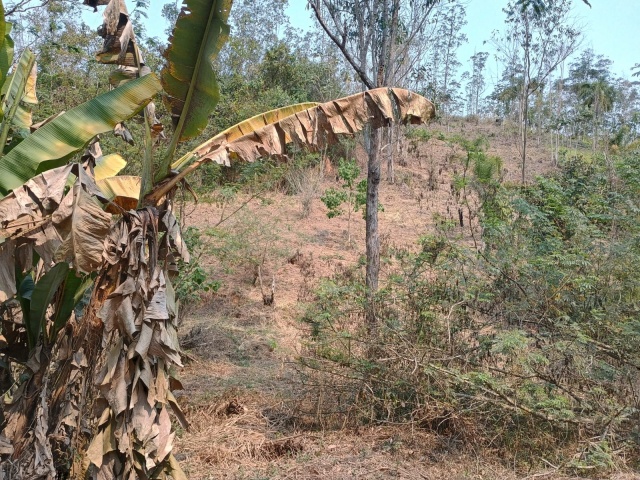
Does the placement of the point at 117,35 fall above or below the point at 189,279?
above

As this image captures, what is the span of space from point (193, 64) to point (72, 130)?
3.20ft

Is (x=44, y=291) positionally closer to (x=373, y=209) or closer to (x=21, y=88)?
(x=21, y=88)

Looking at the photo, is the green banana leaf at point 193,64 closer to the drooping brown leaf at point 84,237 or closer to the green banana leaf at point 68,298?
the drooping brown leaf at point 84,237

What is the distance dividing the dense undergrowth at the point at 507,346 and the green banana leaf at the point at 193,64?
2770mm

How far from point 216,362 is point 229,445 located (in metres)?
2.64

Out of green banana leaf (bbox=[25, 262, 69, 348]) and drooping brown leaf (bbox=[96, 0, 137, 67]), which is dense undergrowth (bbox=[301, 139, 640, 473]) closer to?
green banana leaf (bbox=[25, 262, 69, 348])

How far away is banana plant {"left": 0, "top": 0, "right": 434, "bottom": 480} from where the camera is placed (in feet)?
12.1


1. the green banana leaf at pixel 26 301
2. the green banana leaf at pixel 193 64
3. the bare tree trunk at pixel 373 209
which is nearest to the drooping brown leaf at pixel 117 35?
the green banana leaf at pixel 193 64

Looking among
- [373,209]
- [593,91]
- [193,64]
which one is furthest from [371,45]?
[593,91]

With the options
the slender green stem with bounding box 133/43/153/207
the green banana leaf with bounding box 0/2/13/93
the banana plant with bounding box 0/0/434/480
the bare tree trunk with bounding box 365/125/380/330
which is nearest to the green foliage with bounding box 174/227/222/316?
the bare tree trunk with bounding box 365/125/380/330

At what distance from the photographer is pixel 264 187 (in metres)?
13.5

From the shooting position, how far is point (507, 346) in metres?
5.42

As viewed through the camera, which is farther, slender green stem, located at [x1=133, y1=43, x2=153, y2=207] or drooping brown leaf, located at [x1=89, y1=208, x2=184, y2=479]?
slender green stem, located at [x1=133, y1=43, x2=153, y2=207]

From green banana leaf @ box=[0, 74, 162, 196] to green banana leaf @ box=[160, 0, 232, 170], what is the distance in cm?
19
